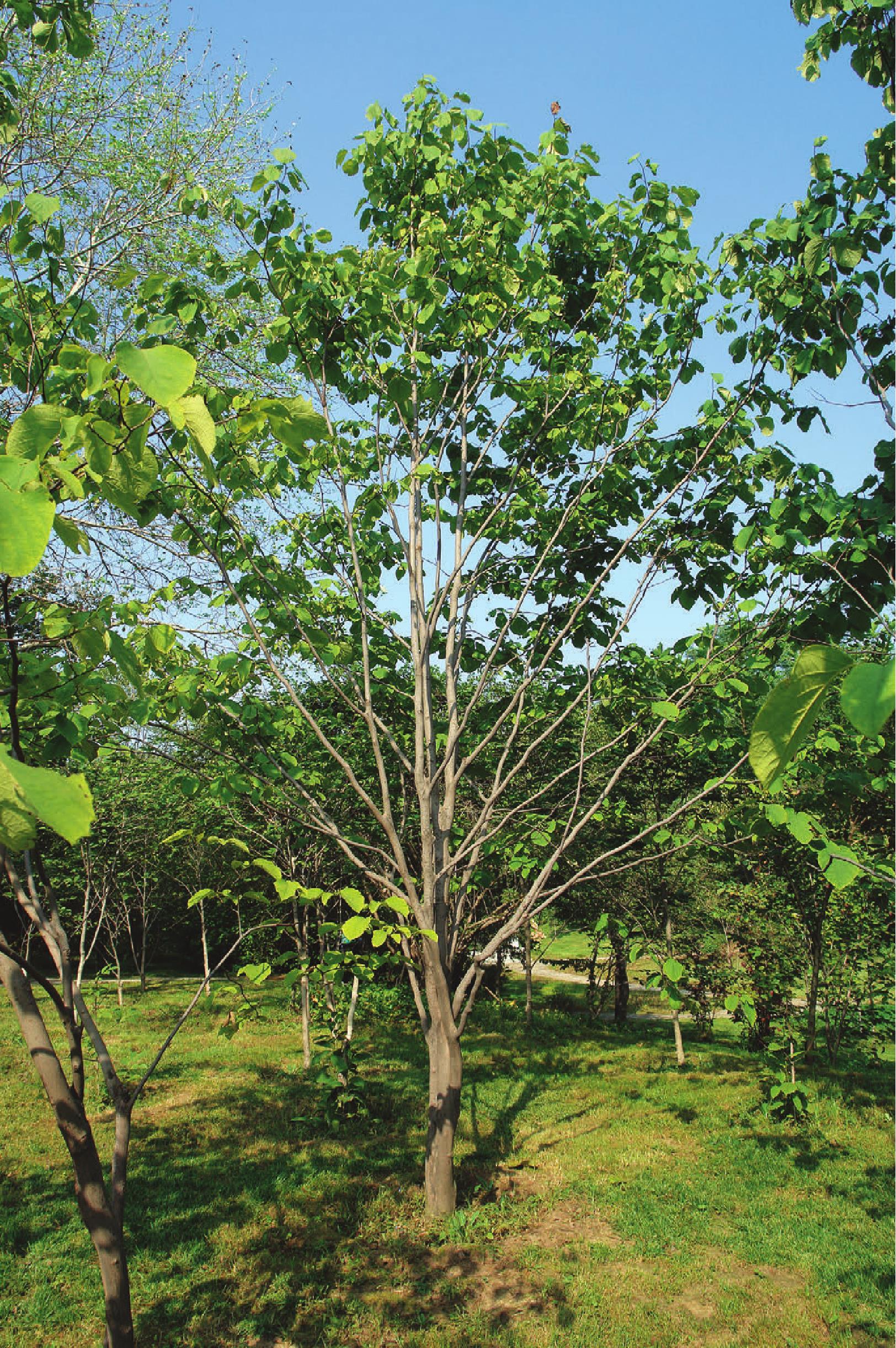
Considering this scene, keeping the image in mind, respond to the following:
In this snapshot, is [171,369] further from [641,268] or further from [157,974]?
[157,974]

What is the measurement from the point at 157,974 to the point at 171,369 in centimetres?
2420

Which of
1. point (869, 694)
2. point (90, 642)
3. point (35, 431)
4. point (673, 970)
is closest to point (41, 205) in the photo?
point (90, 642)

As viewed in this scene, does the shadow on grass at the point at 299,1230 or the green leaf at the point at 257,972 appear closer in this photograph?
the green leaf at the point at 257,972

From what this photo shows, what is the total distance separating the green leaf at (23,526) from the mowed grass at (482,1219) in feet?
9.08

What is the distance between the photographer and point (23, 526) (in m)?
0.83

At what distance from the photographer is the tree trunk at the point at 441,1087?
5.18m

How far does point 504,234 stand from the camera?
14.1 feet

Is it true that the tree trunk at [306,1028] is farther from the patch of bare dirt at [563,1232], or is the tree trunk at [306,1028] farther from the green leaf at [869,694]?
the green leaf at [869,694]

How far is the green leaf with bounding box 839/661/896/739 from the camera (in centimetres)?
62

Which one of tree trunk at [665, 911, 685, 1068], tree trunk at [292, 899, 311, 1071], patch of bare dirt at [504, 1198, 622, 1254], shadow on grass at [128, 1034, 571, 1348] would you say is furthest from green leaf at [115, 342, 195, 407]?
tree trunk at [665, 911, 685, 1068]

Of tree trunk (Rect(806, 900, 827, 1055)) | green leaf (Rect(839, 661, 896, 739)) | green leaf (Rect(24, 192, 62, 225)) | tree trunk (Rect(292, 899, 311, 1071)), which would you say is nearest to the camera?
green leaf (Rect(839, 661, 896, 739))

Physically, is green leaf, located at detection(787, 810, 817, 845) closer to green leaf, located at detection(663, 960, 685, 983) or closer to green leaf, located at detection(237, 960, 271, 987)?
green leaf, located at detection(663, 960, 685, 983)

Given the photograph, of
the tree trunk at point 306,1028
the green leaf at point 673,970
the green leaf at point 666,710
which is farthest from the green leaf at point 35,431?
the tree trunk at point 306,1028

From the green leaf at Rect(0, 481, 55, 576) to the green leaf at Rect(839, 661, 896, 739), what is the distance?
0.80 meters
